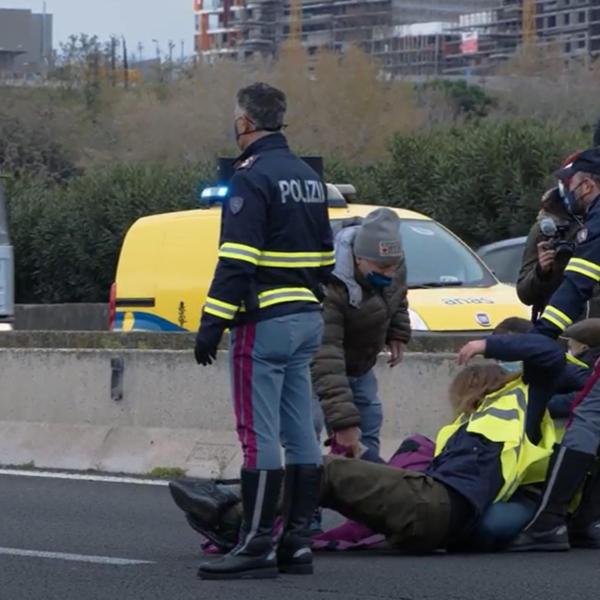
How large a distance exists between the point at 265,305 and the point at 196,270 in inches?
293

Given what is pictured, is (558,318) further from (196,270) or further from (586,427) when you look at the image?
(196,270)

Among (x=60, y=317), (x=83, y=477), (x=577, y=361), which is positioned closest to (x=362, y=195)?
(x=60, y=317)

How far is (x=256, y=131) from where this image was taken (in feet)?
23.4

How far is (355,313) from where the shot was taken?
27.7 ft

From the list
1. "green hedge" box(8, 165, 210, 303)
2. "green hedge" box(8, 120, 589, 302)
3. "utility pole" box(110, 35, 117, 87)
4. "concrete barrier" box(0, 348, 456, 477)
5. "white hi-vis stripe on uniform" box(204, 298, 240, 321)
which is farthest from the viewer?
"utility pole" box(110, 35, 117, 87)

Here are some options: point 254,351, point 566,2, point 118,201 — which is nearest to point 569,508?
point 254,351

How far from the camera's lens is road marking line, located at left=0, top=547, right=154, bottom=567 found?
7.55m

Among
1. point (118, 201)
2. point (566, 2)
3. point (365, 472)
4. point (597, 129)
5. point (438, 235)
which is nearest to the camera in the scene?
point (365, 472)

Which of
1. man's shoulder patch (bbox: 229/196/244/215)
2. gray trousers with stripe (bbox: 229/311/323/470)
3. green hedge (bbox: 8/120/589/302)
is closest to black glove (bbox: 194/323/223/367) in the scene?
gray trousers with stripe (bbox: 229/311/323/470)

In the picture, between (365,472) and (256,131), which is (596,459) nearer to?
(365,472)

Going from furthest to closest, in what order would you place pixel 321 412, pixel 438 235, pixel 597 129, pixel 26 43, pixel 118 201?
pixel 26 43 < pixel 118 201 < pixel 438 235 < pixel 597 129 < pixel 321 412

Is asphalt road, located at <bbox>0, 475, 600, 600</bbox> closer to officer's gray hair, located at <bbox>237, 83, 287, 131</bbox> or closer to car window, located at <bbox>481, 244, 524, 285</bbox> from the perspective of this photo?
officer's gray hair, located at <bbox>237, 83, 287, 131</bbox>

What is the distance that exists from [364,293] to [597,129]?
1.79m

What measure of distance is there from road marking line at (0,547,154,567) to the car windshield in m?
6.37
